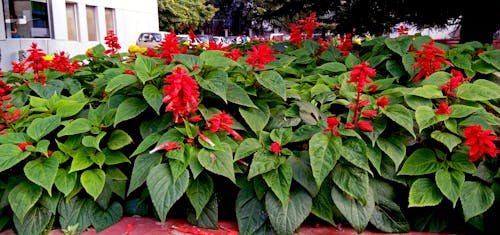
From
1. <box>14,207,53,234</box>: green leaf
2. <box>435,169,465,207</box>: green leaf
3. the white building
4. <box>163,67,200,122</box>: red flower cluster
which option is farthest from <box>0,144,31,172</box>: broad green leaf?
the white building

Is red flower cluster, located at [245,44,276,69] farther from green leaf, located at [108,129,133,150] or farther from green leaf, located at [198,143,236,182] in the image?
green leaf, located at [108,129,133,150]

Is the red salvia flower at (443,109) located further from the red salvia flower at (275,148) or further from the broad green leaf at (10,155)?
the broad green leaf at (10,155)

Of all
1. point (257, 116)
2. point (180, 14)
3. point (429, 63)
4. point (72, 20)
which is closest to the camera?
point (257, 116)

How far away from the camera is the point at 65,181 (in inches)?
84.5

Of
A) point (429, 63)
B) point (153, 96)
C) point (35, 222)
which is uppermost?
point (429, 63)

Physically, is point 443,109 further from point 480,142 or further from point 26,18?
point 26,18

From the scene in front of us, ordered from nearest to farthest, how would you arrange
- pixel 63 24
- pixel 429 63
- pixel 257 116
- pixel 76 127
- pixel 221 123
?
pixel 221 123
pixel 76 127
pixel 257 116
pixel 429 63
pixel 63 24

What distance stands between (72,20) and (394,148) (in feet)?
66.3

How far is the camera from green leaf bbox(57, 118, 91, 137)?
7.38ft

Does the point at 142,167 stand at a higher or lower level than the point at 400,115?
lower

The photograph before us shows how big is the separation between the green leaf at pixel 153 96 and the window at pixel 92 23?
810 inches

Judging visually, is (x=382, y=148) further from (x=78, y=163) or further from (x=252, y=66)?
(x=78, y=163)

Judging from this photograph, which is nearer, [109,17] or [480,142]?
[480,142]

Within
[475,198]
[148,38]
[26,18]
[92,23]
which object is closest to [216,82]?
[475,198]
